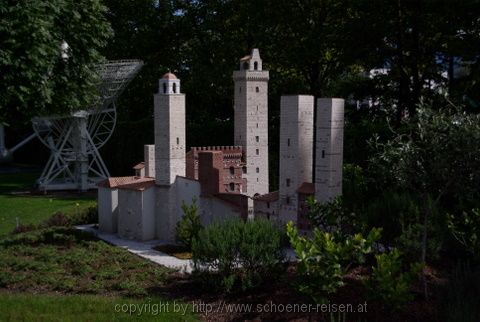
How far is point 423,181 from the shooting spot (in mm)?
12422

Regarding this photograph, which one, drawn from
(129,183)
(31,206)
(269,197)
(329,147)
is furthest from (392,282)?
(31,206)

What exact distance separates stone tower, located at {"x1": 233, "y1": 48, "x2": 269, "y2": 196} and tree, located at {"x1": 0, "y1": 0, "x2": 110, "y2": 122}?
17.1 feet

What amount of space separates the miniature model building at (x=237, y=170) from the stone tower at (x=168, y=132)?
0.12 feet

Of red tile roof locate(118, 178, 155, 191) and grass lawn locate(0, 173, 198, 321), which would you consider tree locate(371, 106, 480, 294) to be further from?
red tile roof locate(118, 178, 155, 191)

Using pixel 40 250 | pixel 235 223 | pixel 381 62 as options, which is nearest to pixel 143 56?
pixel 381 62

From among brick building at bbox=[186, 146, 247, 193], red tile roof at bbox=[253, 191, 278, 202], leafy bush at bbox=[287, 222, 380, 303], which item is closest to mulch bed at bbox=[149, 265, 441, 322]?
leafy bush at bbox=[287, 222, 380, 303]

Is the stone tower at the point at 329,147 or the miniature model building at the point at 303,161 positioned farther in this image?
the miniature model building at the point at 303,161

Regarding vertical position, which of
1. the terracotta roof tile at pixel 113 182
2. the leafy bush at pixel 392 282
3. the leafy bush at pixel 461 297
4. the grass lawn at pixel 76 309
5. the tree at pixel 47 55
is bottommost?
the grass lawn at pixel 76 309

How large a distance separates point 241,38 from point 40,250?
23074mm

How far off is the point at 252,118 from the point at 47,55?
788cm

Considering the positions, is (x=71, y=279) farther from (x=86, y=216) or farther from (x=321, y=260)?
(x=86, y=216)

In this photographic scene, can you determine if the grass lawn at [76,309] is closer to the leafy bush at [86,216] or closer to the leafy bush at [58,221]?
the leafy bush at [58,221]

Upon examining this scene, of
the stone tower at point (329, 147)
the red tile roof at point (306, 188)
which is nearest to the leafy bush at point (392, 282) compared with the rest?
the stone tower at point (329, 147)

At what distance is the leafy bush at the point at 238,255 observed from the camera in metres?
13.5
